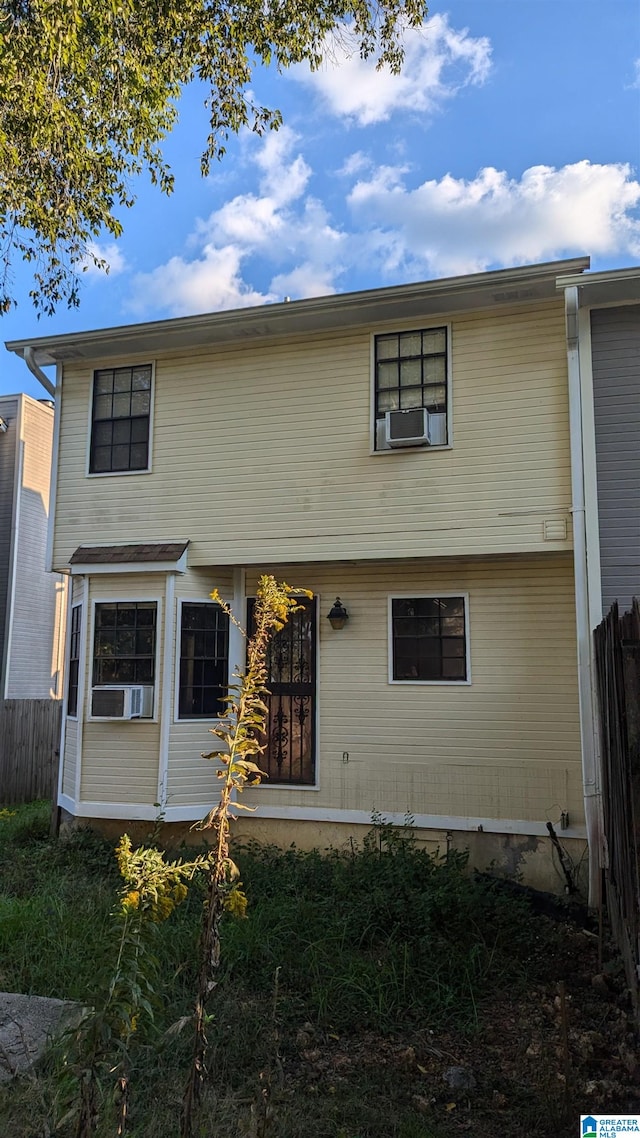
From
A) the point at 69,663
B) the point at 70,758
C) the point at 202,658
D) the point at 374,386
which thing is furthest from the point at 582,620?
the point at 69,663

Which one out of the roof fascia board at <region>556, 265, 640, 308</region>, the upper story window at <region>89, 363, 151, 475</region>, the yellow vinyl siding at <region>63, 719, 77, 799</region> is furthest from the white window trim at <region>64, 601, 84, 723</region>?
the roof fascia board at <region>556, 265, 640, 308</region>

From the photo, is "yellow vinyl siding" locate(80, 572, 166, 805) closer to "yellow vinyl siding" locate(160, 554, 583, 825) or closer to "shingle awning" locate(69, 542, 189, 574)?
"shingle awning" locate(69, 542, 189, 574)

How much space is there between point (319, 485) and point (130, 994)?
646 centimetres

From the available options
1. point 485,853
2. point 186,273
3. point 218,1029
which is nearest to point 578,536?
point 485,853

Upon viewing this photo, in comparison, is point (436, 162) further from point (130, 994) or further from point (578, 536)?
point (130, 994)

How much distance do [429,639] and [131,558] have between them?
3.52 m

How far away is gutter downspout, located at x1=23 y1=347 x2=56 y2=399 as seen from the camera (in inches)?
370

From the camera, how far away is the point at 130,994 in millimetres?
2436

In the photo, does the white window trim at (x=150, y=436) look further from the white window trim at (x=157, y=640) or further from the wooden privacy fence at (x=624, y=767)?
the wooden privacy fence at (x=624, y=767)

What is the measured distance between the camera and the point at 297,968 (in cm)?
549

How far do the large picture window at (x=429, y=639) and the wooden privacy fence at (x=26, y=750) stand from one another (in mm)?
7402

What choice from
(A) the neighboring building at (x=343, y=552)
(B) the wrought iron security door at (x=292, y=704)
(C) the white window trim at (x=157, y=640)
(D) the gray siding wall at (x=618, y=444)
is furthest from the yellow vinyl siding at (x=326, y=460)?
(B) the wrought iron security door at (x=292, y=704)

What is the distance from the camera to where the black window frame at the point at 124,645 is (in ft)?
29.0

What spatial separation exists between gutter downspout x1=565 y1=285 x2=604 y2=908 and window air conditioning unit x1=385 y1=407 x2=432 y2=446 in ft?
4.76
